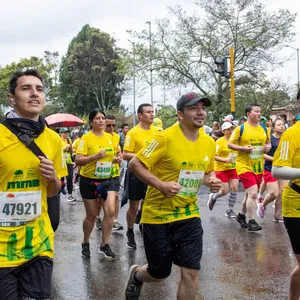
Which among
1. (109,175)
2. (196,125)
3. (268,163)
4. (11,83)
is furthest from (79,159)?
(268,163)

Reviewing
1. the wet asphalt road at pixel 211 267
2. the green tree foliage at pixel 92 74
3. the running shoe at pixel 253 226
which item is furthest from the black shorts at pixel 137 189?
→ the green tree foliage at pixel 92 74

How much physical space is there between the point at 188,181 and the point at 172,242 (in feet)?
1.72

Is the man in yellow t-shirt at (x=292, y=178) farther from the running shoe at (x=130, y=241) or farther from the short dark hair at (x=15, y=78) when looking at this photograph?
the running shoe at (x=130, y=241)

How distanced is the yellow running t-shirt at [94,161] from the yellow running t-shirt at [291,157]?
3085mm

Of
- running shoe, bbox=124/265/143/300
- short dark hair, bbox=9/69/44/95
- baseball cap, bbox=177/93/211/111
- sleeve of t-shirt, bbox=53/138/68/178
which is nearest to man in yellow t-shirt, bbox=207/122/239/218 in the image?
running shoe, bbox=124/265/143/300

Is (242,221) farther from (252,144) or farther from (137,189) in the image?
(137,189)

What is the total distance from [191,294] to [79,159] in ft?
10.1

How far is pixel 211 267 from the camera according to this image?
229 inches

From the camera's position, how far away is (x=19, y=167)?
292 centimetres

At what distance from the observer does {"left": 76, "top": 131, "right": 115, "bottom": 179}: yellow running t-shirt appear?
639 cm

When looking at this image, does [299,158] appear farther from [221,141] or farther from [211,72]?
[211,72]

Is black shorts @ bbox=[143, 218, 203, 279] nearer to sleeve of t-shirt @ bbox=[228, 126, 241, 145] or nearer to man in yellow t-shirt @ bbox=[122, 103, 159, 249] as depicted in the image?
man in yellow t-shirt @ bbox=[122, 103, 159, 249]

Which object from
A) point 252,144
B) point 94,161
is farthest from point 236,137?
point 94,161

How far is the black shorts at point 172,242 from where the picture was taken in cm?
385
